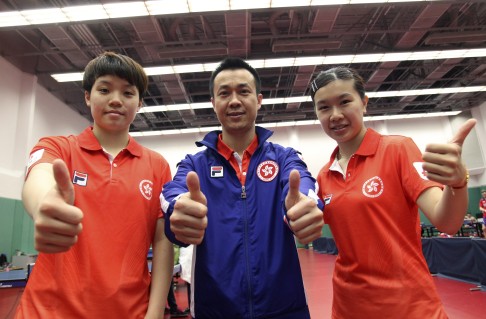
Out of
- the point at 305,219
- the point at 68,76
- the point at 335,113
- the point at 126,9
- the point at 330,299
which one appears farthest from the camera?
the point at 68,76

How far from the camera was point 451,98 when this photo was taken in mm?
14633

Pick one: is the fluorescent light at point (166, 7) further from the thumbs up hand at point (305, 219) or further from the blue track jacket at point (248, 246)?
the thumbs up hand at point (305, 219)

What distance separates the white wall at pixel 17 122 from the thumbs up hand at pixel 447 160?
11.5 meters

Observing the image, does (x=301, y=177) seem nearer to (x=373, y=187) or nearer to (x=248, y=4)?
(x=373, y=187)

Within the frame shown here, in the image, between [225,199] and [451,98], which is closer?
[225,199]

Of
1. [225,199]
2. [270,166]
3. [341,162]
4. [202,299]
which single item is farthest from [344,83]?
[202,299]

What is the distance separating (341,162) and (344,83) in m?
0.50

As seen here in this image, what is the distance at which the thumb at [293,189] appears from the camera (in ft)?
3.60

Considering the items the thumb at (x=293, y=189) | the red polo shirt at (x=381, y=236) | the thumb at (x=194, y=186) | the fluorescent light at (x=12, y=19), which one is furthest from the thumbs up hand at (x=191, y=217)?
the fluorescent light at (x=12, y=19)

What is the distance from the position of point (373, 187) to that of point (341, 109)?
1.65 ft

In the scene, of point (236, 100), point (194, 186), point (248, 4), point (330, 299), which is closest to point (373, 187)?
point (236, 100)

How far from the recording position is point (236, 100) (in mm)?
1557

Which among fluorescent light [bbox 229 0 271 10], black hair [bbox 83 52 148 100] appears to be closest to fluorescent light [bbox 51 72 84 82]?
fluorescent light [bbox 229 0 271 10]

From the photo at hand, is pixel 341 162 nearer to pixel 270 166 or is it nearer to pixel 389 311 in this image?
pixel 270 166
